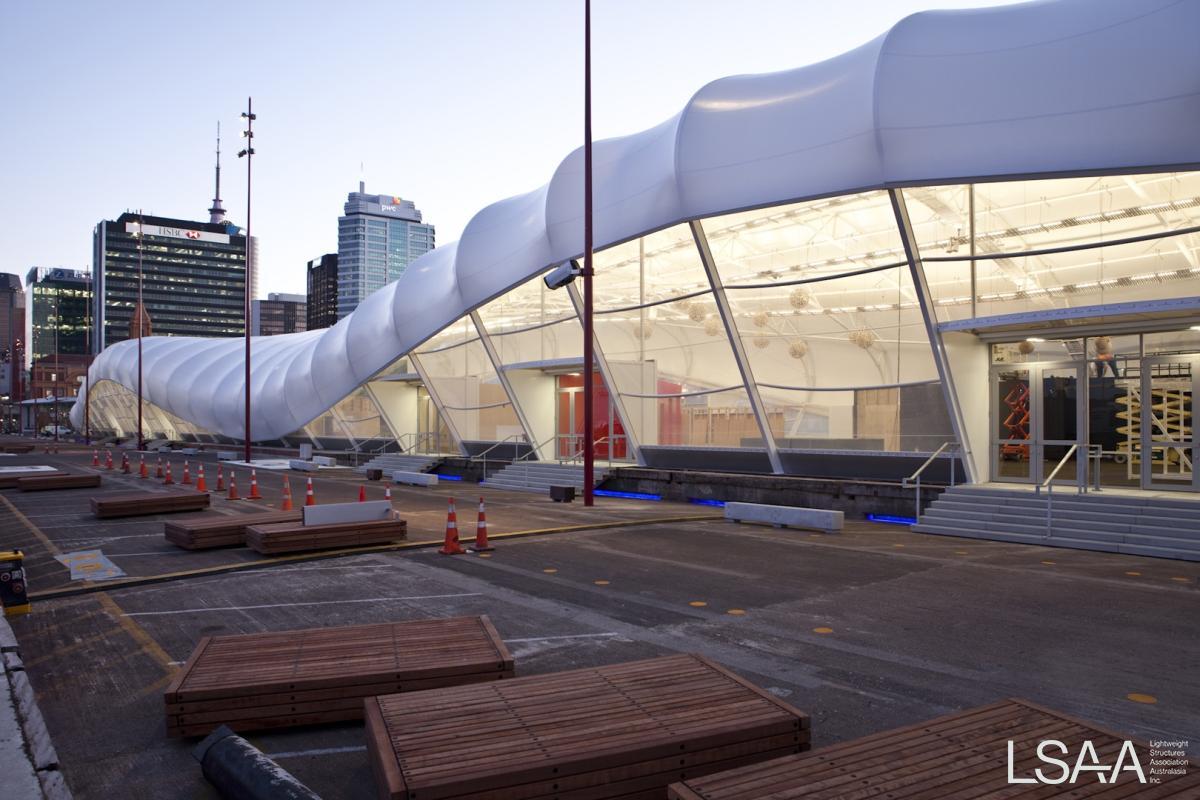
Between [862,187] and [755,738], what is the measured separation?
13.2m

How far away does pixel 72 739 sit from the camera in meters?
5.45

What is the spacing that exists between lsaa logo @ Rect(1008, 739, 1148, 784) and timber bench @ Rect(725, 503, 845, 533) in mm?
10948

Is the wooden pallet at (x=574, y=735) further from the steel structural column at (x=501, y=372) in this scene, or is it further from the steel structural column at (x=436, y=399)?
the steel structural column at (x=436, y=399)

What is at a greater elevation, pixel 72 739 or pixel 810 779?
pixel 810 779

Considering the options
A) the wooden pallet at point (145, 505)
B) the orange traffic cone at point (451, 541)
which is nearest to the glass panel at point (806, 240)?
the orange traffic cone at point (451, 541)

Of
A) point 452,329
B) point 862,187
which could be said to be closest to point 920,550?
point 862,187

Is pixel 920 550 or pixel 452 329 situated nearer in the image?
pixel 920 550

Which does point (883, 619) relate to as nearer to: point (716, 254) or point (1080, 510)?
point (1080, 510)

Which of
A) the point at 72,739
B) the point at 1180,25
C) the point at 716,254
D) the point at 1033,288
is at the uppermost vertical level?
the point at 1180,25

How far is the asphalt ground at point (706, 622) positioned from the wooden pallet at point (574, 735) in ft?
1.97

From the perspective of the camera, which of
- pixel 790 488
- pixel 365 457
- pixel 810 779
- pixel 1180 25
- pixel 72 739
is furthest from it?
pixel 365 457

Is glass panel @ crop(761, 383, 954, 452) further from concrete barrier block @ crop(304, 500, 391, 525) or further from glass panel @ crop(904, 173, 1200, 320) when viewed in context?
concrete barrier block @ crop(304, 500, 391, 525)

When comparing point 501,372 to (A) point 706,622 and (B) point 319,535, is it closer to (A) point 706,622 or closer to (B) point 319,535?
(B) point 319,535

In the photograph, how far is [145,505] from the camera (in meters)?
18.0
